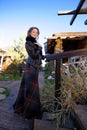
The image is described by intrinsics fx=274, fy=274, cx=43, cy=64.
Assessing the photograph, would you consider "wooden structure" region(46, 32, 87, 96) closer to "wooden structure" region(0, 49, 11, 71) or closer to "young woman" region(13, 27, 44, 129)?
"young woman" region(13, 27, 44, 129)

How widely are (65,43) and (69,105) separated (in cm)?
1113

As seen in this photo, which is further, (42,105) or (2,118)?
(42,105)

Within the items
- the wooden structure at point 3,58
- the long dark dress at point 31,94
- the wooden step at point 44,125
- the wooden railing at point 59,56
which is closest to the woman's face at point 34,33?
the long dark dress at point 31,94

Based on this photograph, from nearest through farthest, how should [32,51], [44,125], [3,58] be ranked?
[44,125] < [32,51] < [3,58]

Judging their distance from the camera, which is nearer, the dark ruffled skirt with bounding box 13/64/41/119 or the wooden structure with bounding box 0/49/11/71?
the dark ruffled skirt with bounding box 13/64/41/119

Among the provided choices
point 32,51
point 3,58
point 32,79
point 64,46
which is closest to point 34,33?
point 32,51

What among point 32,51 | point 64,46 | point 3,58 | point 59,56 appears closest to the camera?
point 59,56

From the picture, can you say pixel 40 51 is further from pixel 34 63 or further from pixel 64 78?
pixel 64 78

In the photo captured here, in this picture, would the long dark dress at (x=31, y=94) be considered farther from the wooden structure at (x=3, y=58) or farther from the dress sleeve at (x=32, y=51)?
the wooden structure at (x=3, y=58)

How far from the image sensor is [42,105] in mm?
4789

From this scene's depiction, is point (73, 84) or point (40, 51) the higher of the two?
point (40, 51)

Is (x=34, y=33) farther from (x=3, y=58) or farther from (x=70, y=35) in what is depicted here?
(x=3, y=58)

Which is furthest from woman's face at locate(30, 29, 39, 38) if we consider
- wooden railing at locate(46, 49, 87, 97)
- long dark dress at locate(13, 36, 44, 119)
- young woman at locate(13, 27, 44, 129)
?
wooden railing at locate(46, 49, 87, 97)

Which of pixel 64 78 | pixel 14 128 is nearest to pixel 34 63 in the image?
pixel 64 78
